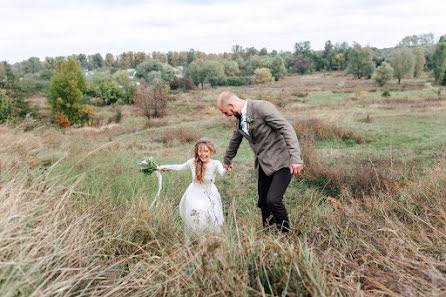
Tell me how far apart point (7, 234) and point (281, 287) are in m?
1.83

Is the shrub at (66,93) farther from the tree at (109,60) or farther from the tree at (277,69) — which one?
the tree at (109,60)

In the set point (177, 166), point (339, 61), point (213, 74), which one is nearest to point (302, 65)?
point (339, 61)

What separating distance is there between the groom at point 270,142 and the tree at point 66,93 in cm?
3204

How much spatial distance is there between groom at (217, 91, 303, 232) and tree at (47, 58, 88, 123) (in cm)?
3204

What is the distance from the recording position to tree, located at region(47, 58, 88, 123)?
32.0 meters

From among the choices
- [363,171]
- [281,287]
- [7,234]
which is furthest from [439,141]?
[7,234]

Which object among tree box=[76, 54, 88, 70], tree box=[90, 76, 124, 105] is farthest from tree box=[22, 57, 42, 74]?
tree box=[90, 76, 124, 105]

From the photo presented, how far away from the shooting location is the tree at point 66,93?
31953 millimetres

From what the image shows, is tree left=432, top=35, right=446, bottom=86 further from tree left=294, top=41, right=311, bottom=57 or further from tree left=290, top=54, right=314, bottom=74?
tree left=294, top=41, right=311, bottom=57

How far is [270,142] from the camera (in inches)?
152

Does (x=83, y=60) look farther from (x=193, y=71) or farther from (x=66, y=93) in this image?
(x=66, y=93)

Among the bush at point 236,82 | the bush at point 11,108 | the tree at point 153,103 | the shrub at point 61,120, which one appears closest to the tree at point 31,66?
the bush at point 236,82

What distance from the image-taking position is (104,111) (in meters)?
39.4

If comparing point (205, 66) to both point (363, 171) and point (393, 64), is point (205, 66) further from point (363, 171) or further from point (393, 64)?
point (363, 171)
